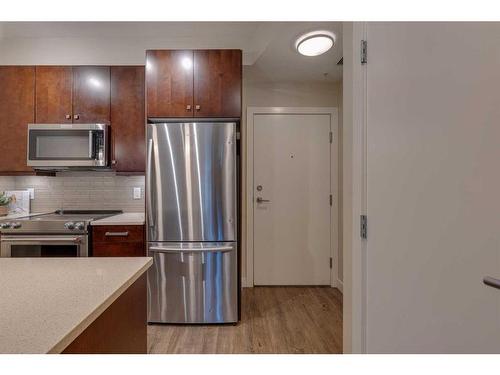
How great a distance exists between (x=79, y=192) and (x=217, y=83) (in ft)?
5.86

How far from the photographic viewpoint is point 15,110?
256cm

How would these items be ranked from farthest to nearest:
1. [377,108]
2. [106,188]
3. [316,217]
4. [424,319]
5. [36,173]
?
[316,217]
[106,188]
[36,173]
[377,108]
[424,319]

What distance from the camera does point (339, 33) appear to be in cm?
217

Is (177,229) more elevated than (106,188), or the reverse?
(106,188)

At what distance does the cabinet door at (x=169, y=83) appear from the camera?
2.34 metres

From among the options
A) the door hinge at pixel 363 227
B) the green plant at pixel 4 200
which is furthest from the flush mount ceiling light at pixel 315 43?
the green plant at pixel 4 200

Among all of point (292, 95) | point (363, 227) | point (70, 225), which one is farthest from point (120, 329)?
point (292, 95)

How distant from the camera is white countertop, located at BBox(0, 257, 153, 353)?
52 centimetres

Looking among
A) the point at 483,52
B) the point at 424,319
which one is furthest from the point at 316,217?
the point at 483,52

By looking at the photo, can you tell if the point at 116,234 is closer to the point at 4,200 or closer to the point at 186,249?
the point at 186,249

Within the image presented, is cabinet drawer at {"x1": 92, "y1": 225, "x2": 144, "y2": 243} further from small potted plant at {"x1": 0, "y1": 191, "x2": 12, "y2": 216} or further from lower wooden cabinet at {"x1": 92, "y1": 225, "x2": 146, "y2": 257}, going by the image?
small potted plant at {"x1": 0, "y1": 191, "x2": 12, "y2": 216}

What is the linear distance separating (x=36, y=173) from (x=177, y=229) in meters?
1.54

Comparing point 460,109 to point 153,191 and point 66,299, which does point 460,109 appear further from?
point 153,191

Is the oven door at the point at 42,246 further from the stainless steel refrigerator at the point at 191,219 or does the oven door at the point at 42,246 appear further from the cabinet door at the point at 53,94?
the cabinet door at the point at 53,94
